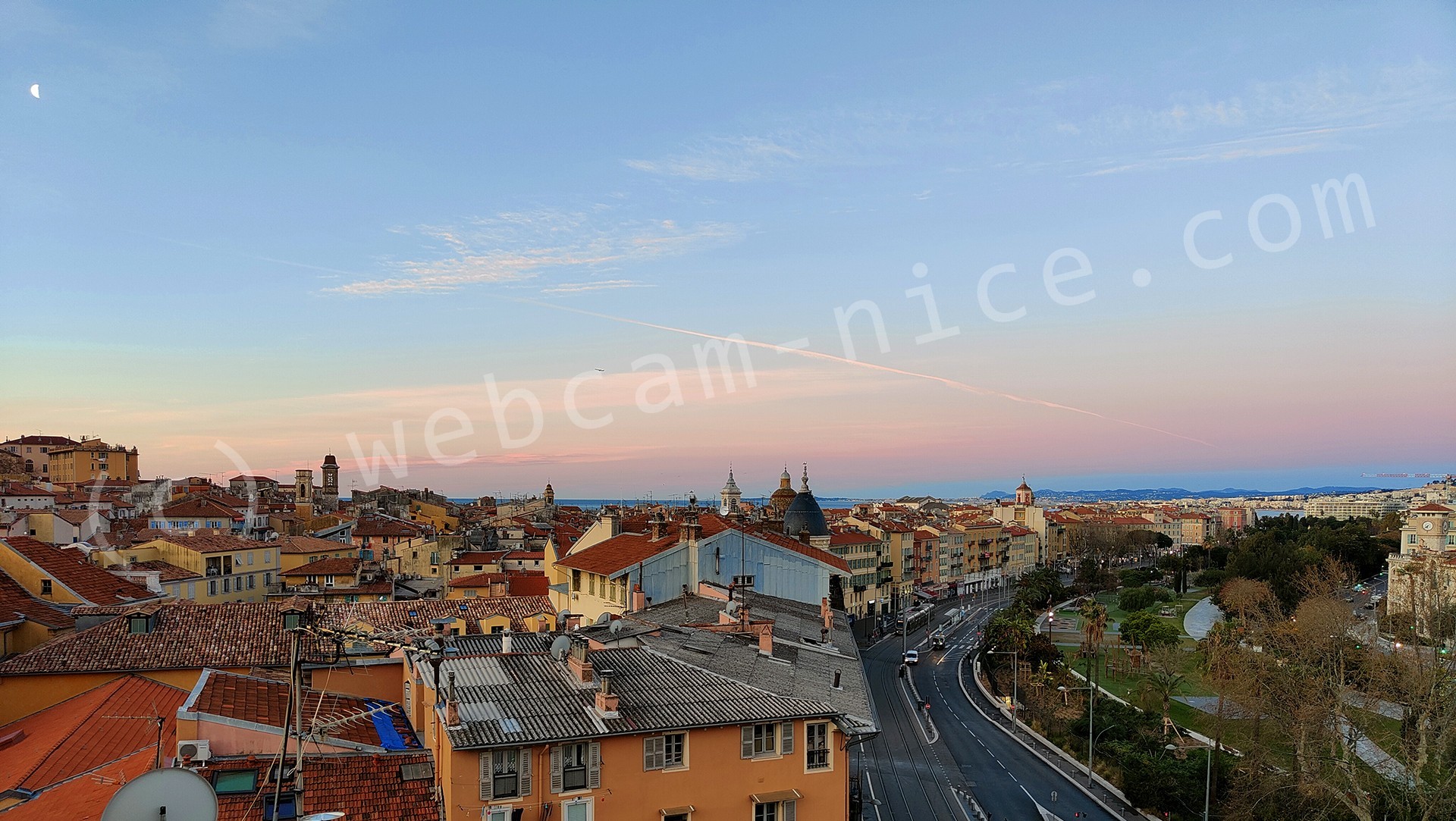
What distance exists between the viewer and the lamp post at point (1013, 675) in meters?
45.2

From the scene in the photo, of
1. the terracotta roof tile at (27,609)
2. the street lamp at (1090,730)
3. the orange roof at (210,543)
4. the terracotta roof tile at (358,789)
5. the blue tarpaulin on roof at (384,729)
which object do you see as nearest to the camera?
the terracotta roof tile at (358,789)

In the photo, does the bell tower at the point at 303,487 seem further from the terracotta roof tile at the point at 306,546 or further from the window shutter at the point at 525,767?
the window shutter at the point at 525,767

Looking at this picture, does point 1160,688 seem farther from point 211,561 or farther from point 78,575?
point 211,561

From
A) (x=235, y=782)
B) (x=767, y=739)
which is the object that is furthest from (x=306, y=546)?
(x=767, y=739)

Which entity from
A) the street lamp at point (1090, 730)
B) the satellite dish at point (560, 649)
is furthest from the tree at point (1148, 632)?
the satellite dish at point (560, 649)

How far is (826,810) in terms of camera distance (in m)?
17.2

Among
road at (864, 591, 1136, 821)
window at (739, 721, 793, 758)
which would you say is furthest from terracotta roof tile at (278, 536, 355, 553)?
window at (739, 721, 793, 758)

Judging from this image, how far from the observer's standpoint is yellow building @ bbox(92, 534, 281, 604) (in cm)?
4831

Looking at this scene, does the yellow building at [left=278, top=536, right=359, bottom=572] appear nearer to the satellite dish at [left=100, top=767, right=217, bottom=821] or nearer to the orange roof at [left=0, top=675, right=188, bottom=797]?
the orange roof at [left=0, top=675, right=188, bottom=797]

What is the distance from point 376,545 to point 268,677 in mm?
55794

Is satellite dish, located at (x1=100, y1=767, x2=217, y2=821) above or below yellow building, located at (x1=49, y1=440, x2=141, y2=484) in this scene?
below

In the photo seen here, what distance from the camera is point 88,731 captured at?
60.4 feet

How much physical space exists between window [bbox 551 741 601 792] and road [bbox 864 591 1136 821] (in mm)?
17251

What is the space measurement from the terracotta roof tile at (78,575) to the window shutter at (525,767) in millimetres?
21642
